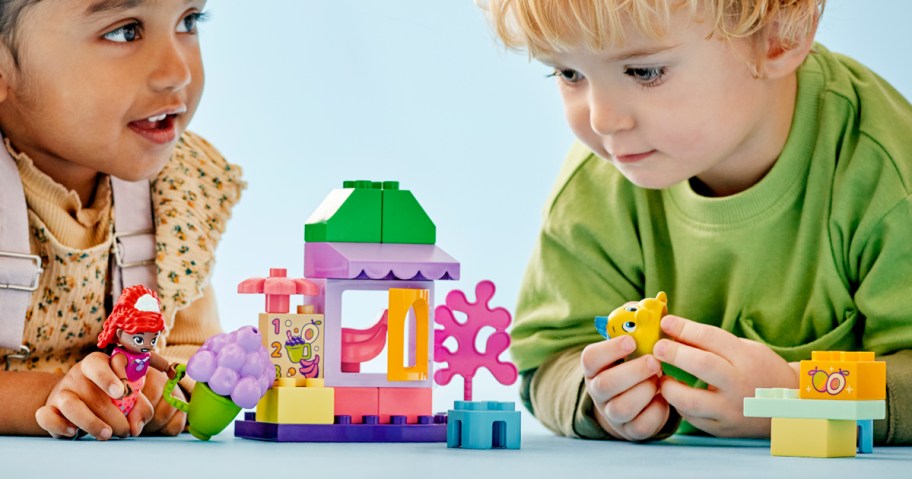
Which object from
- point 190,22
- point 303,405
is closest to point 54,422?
point 303,405

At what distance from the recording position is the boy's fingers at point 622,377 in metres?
1.36

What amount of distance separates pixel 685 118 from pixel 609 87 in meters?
0.09

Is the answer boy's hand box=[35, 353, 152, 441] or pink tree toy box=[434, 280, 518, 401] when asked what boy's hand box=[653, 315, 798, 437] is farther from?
boy's hand box=[35, 353, 152, 441]

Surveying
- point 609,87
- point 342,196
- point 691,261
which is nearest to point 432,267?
point 342,196

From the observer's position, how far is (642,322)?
1.36m

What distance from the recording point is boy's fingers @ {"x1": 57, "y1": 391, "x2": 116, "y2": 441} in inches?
52.7

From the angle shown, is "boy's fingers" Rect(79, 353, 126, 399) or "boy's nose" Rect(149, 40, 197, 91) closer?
"boy's fingers" Rect(79, 353, 126, 399)

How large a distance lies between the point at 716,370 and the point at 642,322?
0.27 feet

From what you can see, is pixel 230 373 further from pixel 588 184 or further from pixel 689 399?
pixel 588 184

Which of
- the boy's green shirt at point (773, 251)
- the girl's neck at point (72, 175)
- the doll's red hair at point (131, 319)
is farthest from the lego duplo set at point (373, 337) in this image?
the girl's neck at point (72, 175)

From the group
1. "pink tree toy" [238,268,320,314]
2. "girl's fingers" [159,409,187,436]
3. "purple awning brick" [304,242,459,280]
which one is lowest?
"girl's fingers" [159,409,187,436]

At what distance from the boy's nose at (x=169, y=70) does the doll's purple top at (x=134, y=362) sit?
0.31 m

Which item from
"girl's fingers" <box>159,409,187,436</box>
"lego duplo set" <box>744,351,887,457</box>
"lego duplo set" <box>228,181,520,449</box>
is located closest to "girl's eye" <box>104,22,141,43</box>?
"lego duplo set" <box>228,181,520,449</box>

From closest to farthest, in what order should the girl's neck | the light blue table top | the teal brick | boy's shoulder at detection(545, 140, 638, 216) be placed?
the light blue table top → the teal brick → the girl's neck → boy's shoulder at detection(545, 140, 638, 216)
